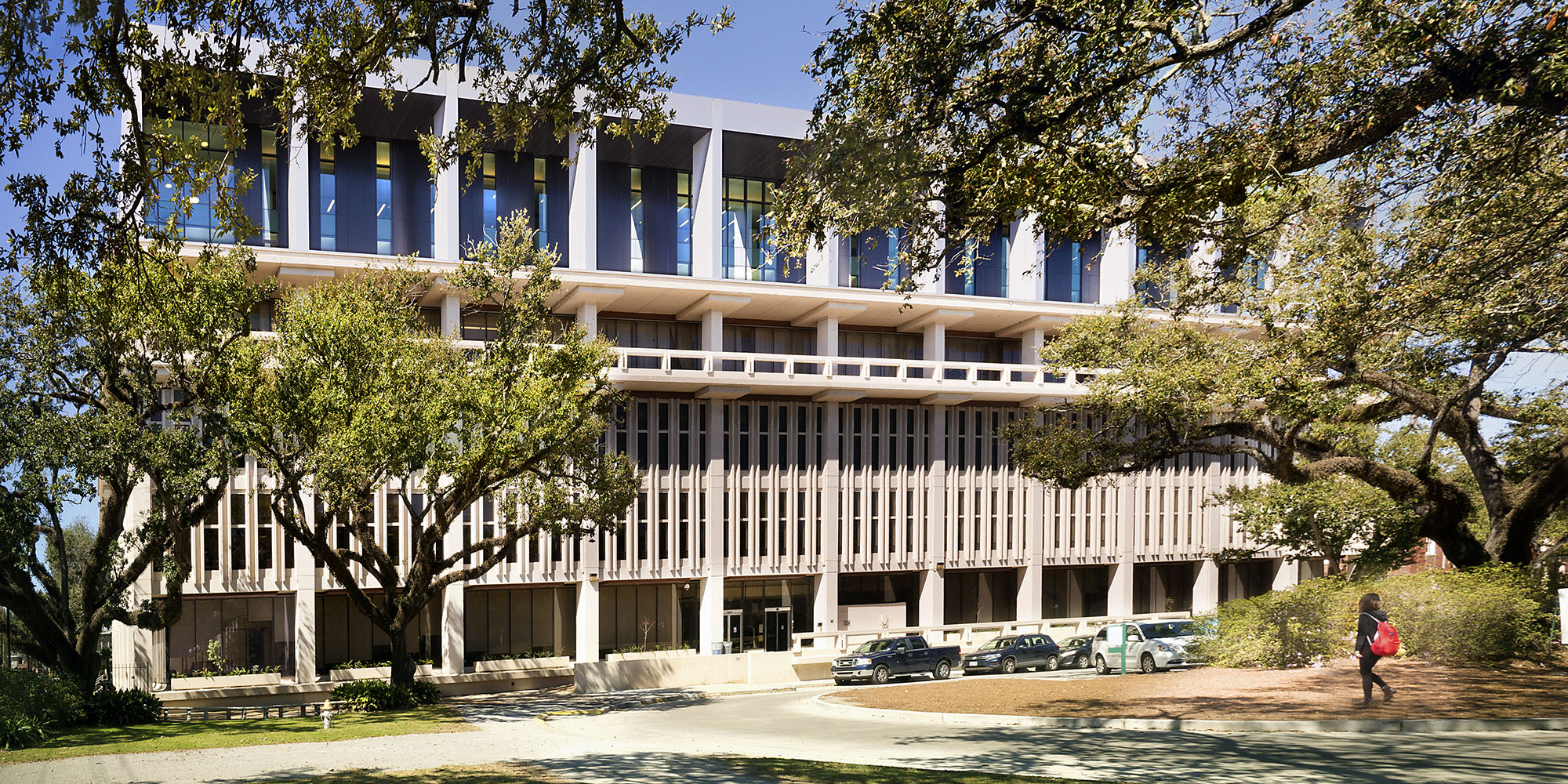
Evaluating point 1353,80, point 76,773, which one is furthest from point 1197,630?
point 76,773

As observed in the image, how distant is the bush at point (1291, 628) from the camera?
859 inches

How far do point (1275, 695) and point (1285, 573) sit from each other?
1577 inches

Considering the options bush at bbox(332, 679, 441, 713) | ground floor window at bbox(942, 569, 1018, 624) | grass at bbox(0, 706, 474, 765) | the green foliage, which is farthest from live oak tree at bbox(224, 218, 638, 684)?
ground floor window at bbox(942, 569, 1018, 624)

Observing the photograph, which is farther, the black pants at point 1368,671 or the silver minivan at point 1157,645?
the silver minivan at point 1157,645

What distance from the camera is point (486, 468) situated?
2392 centimetres

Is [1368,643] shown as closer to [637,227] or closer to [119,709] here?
[119,709]

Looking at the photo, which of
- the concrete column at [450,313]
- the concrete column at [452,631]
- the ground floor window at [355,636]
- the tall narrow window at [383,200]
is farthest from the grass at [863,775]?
the tall narrow window at [383,200]

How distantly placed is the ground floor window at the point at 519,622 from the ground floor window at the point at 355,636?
123cm

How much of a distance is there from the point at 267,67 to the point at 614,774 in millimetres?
8945

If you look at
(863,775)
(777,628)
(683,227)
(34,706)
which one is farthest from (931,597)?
(863,775)

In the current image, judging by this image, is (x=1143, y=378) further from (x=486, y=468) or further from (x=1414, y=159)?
(x=486, y=468)

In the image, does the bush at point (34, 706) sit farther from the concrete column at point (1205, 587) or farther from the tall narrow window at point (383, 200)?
the concrete column at point (1205, 587)

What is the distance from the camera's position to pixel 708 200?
133ft

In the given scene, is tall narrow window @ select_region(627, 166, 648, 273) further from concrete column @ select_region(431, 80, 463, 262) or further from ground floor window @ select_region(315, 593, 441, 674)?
ground floor window @ select_region(315, 593, 441, 674)
